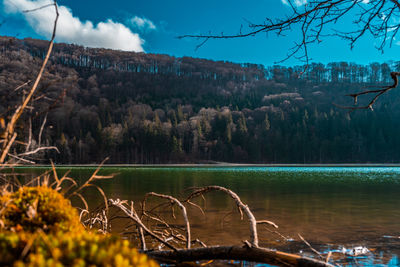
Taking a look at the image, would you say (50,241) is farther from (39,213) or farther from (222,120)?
(222,120)

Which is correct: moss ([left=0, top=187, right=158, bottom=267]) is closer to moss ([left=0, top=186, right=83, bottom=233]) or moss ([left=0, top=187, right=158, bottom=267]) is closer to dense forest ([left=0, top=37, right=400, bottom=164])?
moss ([left=0, top=186, right=83, bottom=233])

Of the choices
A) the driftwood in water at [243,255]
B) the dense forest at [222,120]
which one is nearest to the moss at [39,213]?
the driftwood in water at [243,255]

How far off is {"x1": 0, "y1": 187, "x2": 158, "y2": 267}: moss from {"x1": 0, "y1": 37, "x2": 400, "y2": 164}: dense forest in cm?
6351

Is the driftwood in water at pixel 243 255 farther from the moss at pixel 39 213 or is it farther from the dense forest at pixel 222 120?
the dense forest at pixel 222 120

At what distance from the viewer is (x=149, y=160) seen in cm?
9588

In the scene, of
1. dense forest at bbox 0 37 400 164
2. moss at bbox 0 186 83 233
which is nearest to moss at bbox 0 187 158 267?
moss at bbox 0 186 83 233

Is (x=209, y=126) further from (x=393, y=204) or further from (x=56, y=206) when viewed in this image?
(x=56, y=206)

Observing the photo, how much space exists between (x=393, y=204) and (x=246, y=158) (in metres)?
81.3

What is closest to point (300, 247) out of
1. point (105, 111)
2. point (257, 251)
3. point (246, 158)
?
point (257, 251)

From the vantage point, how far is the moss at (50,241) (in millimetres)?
1348

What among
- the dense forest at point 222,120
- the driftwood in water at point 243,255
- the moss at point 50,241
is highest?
the dense forest at point 222,120

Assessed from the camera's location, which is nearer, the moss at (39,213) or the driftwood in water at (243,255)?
the moss at (39,213)

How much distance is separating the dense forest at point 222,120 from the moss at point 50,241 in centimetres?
6351

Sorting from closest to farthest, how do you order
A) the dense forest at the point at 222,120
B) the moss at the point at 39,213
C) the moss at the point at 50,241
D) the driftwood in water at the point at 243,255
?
the moss at the point at 50,241
the moss at the point at 39,213
the driftwood in water at the point at 243,255
the dense forest at the point at 222,120
